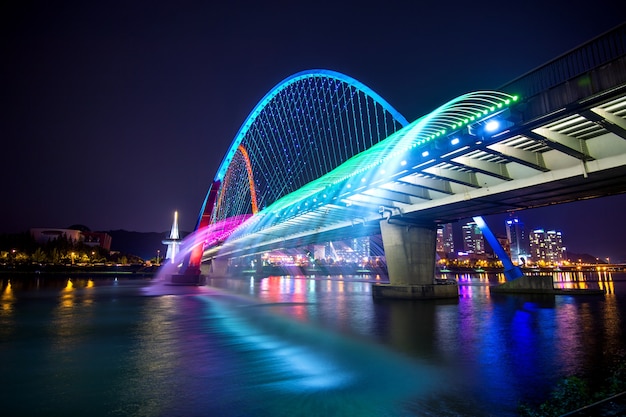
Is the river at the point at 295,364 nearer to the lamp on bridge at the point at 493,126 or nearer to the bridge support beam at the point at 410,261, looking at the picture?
the lamp on bridge at the point at 493,126

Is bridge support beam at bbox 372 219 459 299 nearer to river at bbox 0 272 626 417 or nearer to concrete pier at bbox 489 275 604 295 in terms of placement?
river at bbox 0 272 626 417

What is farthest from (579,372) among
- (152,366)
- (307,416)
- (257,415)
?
(152,366)

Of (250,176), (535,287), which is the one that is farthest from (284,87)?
(535,287)

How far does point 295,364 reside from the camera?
1095 centimetres

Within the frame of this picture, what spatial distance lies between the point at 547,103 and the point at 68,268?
118 metres

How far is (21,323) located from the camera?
1889 centimetres

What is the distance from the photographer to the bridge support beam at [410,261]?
1238 inches

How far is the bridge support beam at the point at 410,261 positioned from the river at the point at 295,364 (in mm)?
10701

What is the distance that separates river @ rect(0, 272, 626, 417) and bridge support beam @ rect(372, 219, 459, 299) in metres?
10.7

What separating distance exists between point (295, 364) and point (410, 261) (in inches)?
877

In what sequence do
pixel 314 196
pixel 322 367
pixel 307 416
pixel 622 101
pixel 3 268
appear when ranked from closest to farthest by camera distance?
pixel 307 416 < pixel 322 367 < pixel 622 101 < pixel 314 196 < pixel 3 268

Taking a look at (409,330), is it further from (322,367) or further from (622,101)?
(622,101)

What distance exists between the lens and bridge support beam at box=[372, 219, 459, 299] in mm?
31453

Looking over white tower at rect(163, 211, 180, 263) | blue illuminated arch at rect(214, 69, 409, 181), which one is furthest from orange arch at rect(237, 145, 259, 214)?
white tower at rect(163, 211, 180, 263)
